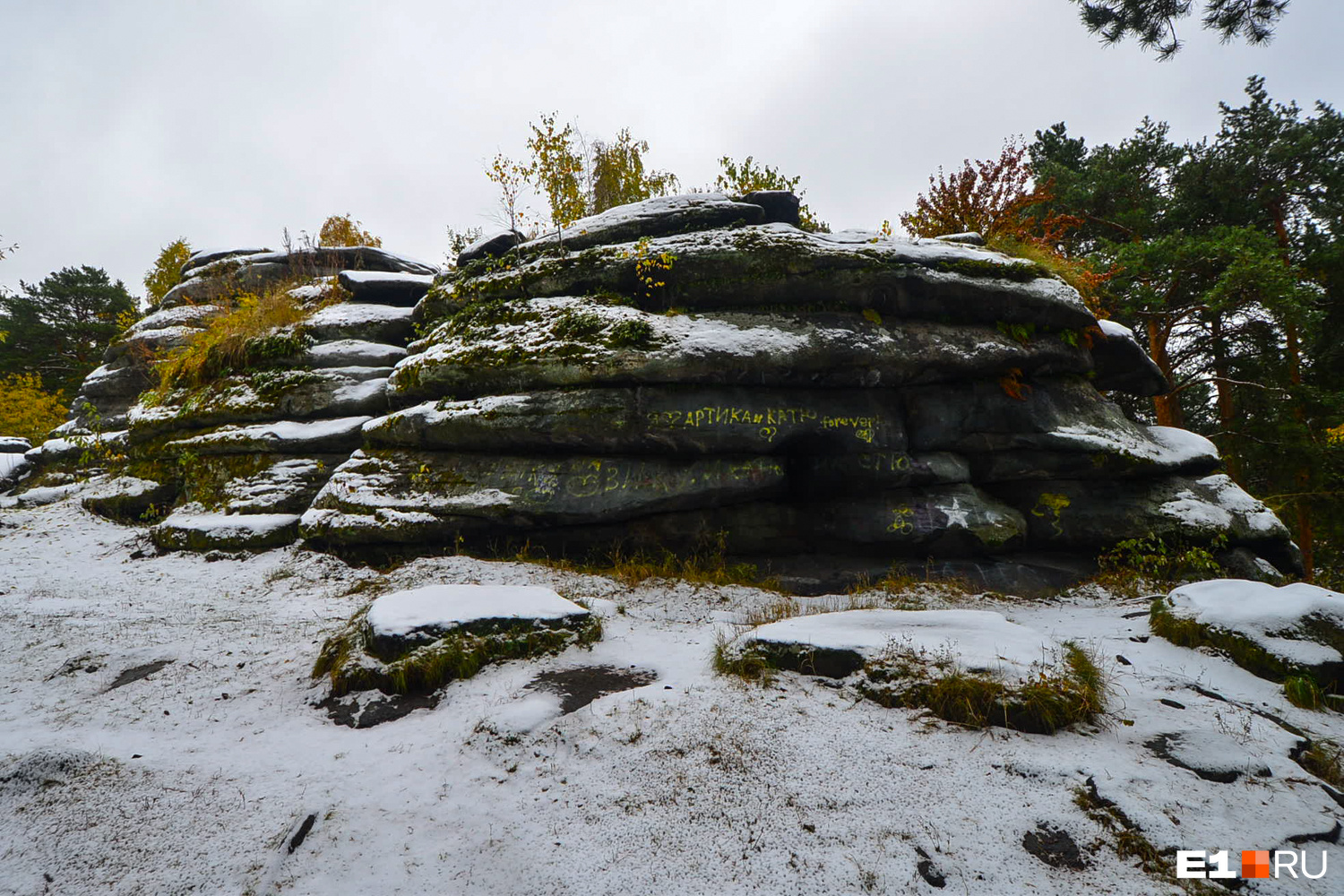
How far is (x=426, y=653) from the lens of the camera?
4730mm

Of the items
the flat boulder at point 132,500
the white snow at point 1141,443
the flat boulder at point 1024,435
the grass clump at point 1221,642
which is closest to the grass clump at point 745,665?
the grass clump at point 1221,642

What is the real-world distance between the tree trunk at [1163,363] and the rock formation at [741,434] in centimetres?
780

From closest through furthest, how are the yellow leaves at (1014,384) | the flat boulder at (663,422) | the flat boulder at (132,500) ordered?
the flat boulder at (663,422)
the yellow leaves at (1014,384)
the flat boulder at (132,500)

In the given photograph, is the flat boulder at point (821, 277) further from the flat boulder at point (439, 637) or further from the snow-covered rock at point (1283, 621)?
the flat boulder at point (439, 637)

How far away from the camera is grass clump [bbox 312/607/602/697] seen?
4.60 metres

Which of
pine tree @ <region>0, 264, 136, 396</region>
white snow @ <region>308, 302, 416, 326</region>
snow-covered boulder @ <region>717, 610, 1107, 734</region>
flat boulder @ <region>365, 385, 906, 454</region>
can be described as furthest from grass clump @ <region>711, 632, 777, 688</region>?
pine tree @ <region>0, 264, 136, 396</region>

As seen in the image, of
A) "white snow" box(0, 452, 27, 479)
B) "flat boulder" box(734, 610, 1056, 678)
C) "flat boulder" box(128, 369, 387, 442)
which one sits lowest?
"flat boulder" box(734, 610, 1056, 678)

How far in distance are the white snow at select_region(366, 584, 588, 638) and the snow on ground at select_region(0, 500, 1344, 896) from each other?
56cm

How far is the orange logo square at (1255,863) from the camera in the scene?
274 centimetres

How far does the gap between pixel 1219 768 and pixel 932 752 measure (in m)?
1.83

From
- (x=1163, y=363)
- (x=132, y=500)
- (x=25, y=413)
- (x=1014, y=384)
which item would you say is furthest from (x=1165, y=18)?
(x=25, y=413)

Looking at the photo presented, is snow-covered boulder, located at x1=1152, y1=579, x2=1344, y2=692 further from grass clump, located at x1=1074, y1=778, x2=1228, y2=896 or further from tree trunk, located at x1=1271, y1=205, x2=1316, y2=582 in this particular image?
tree trunk, located at x1=1271, y1=205, x2=1316, y2=582

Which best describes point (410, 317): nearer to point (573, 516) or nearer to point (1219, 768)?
point (573, 516)

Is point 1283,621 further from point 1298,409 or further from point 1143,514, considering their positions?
point 1298,409
